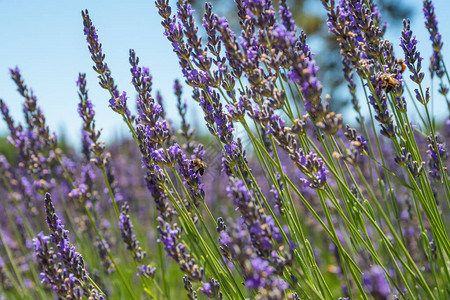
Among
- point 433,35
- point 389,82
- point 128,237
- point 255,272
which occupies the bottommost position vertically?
point 255,272

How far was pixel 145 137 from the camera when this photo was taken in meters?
2.07

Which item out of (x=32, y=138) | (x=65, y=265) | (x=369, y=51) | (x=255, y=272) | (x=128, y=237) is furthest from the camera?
(x=32, y=138)

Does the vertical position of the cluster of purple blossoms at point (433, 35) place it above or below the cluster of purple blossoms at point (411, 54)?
above

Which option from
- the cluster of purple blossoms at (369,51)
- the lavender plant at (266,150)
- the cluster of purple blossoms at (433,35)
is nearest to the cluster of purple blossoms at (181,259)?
the lavender plant at (266,150)

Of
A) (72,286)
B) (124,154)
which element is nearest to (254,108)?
(72,286)

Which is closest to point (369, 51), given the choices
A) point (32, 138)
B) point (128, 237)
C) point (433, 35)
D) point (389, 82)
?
point (389, 82)

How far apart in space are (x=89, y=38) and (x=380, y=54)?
4.76 ft

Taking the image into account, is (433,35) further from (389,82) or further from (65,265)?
(65,265)

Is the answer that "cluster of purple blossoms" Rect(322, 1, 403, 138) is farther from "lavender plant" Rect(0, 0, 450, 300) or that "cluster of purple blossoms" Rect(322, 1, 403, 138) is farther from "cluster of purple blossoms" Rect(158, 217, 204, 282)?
"cluster of purple blossoms" Rect(158, 217, 204, 282)

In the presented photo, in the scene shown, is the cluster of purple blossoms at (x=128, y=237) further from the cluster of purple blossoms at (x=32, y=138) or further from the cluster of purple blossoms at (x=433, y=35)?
the cluster of purple blossoms at (x=433, y=35)

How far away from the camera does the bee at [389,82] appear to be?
1985 mm

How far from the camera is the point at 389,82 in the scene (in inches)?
81.1

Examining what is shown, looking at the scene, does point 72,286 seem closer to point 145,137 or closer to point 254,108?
point 145,137

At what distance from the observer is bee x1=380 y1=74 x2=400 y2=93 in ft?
6.51
